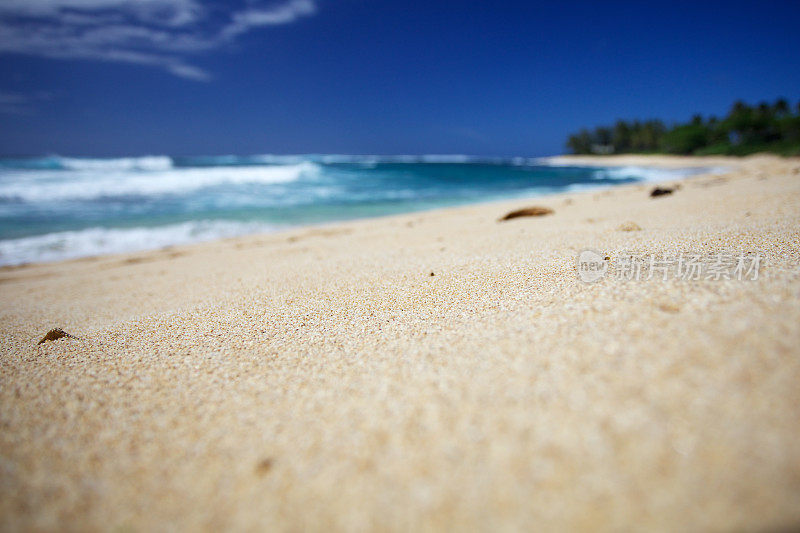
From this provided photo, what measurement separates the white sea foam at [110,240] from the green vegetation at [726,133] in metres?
44.5

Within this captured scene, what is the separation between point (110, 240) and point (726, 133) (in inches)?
2675

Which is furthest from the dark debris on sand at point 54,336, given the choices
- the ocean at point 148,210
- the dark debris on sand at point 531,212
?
the ocean at point 148,210

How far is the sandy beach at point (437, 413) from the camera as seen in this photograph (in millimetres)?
810

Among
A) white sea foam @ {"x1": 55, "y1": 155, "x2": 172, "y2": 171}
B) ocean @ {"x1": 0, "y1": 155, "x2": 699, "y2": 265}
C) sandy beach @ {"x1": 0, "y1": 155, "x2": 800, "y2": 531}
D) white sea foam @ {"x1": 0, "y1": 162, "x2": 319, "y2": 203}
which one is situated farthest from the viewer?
white sea foam @ {"x1": 55, "y1": 155, "x2": 172, "y2": 171}

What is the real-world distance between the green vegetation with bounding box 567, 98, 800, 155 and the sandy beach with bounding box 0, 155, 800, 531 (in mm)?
45059

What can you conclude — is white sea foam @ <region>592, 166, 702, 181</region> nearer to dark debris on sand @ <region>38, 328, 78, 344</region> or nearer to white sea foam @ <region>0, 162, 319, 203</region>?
white sea foam @ <region>0, 162, 319, 203</region>

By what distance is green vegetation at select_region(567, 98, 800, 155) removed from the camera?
4028 centimetres

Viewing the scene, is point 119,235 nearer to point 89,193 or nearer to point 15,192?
point 89,193

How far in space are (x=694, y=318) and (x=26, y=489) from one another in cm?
204

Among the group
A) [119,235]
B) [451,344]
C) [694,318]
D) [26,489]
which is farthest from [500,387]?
[119,235]

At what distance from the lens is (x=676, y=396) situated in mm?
961

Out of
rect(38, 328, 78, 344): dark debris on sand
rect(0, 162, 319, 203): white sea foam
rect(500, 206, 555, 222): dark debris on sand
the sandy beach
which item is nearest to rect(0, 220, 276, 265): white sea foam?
rect(500, 206, 555, 222): dark debris on sand

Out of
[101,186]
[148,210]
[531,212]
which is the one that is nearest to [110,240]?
[148,210]

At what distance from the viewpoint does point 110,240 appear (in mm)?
7148
